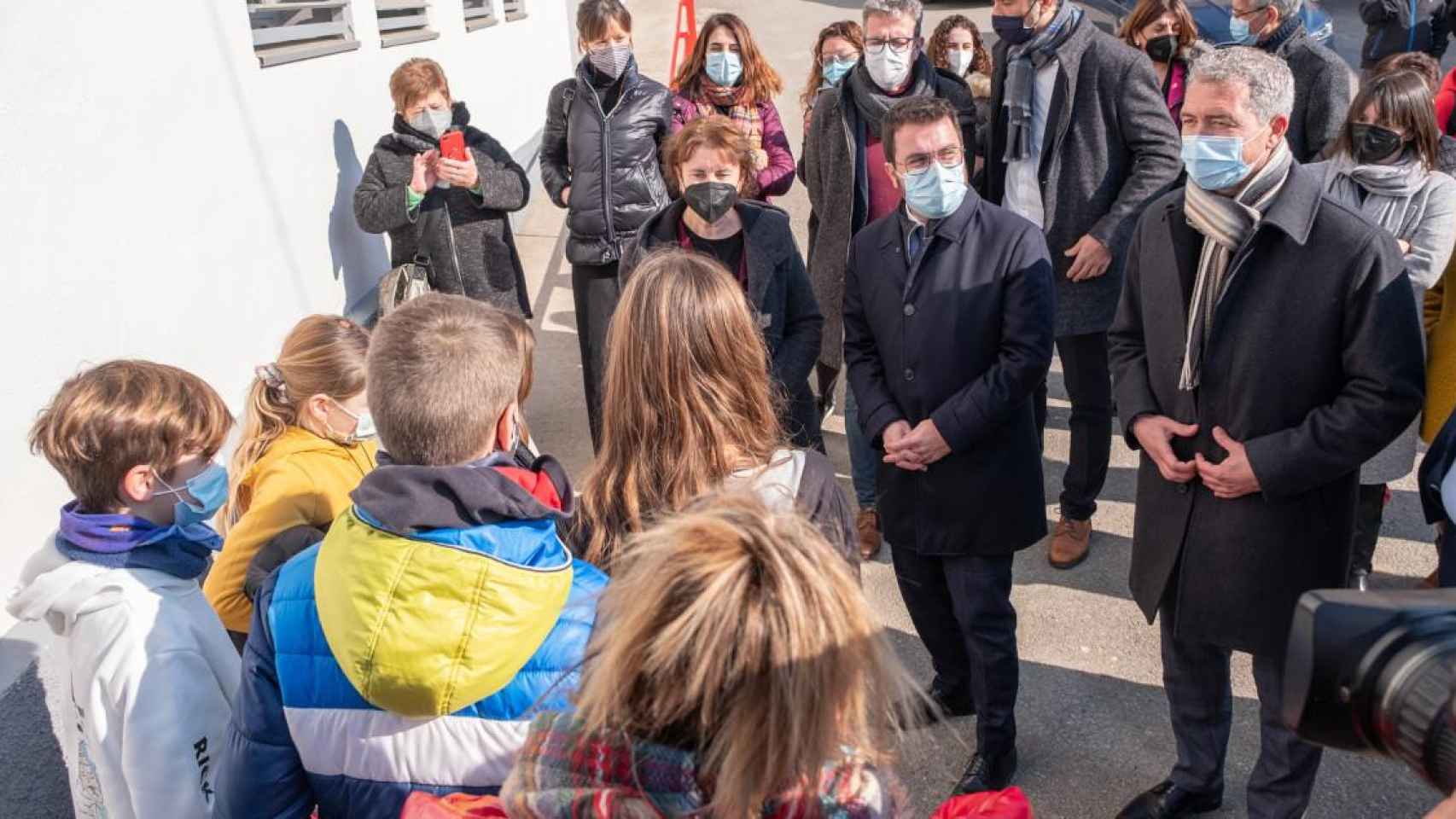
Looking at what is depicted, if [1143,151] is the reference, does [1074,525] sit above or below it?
below

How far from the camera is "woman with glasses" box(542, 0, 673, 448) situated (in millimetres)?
4777

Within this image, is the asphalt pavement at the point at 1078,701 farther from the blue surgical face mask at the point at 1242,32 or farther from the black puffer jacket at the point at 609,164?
the blue surgical face mask at the point at 1242,32

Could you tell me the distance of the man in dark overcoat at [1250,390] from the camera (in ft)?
7.98

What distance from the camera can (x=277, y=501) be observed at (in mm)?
2547

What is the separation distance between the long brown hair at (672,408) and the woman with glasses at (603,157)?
246 cm

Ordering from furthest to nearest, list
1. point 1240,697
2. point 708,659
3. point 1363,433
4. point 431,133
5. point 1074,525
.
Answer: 1. point 431,133
2. point 1074,525
3. point 1240,697
4. point 1363,433
5. point 708,659

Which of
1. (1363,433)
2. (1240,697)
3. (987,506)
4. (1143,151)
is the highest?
(1143,151)

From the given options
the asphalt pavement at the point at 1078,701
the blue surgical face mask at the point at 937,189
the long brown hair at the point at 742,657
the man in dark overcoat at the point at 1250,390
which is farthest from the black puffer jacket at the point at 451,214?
the long brown hair at the point at 742,657

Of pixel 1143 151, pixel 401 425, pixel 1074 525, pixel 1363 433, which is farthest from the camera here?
pixel 1074 525

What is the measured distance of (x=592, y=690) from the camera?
1.29m

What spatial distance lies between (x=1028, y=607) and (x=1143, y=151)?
160cm

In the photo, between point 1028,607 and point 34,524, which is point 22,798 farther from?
point 1028,607

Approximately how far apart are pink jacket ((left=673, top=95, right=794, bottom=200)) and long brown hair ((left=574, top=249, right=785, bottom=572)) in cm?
291

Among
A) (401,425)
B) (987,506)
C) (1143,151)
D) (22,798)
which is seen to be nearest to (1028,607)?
(987,506)
